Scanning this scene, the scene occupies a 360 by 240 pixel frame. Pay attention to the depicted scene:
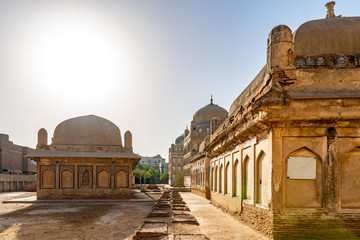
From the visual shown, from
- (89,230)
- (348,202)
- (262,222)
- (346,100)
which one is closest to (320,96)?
(346,100)

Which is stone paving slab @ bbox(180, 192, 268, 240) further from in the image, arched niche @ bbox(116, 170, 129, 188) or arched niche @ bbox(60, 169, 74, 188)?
arched niche @ bbox(60, 169, 74, 188)

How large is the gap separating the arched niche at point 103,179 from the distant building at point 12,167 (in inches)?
818

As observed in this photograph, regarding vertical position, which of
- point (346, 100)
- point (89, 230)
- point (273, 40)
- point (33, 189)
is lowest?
point (33, 189)

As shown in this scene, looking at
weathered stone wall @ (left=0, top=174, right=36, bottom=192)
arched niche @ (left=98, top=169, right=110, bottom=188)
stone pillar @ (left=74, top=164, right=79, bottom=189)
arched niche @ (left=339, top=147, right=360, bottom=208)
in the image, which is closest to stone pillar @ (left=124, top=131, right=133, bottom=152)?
arched niche @ (left=98, top=169, right=110, bottom=188)

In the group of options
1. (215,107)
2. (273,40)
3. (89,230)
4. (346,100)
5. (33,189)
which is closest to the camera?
(346,100)

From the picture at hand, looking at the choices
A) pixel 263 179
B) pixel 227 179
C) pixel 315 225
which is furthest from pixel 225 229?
pixel 227 179

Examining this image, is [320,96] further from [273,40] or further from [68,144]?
[68,144]

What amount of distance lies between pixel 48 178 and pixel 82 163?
8.72 ft

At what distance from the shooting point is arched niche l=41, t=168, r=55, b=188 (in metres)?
24.5

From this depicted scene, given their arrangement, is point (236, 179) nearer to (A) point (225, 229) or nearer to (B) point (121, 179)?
(A) point (225, 229)

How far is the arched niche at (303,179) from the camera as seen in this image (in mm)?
9281

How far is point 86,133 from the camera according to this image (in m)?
26.5

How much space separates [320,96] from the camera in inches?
358

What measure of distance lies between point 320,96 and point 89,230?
8.85 m
